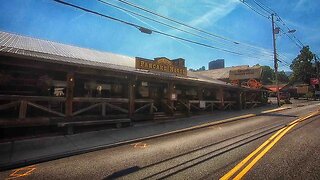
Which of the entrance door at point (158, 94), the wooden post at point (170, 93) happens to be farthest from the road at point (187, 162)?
the entrance door at point (158, 94)

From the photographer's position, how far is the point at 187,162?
775 cm

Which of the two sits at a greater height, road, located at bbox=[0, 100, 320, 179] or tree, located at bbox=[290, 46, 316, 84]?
tree, located at bbox=[290, 46, 316, 84]

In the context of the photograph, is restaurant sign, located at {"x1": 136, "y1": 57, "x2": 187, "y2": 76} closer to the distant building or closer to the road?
the road

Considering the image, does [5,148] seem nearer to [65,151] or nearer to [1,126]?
[1,126]

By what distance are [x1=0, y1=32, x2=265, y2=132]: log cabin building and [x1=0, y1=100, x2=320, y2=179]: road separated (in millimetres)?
4564

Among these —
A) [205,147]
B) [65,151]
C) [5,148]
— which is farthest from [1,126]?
[205,147]

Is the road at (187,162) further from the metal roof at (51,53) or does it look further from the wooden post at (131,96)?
the wooden post at (131,96)

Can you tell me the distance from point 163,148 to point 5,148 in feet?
19.0

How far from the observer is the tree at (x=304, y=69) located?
79.8 metres

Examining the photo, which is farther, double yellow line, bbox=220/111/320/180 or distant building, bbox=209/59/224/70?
distant building, bbox=209/59/224/70

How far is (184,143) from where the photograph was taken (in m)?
10.8

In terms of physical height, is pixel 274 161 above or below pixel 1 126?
below

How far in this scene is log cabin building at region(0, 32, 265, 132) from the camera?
41.1ft

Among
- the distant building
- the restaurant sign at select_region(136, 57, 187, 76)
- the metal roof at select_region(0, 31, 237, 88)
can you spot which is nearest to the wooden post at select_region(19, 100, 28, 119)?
the metal roof at select_region(0, 31, 237, 88)
